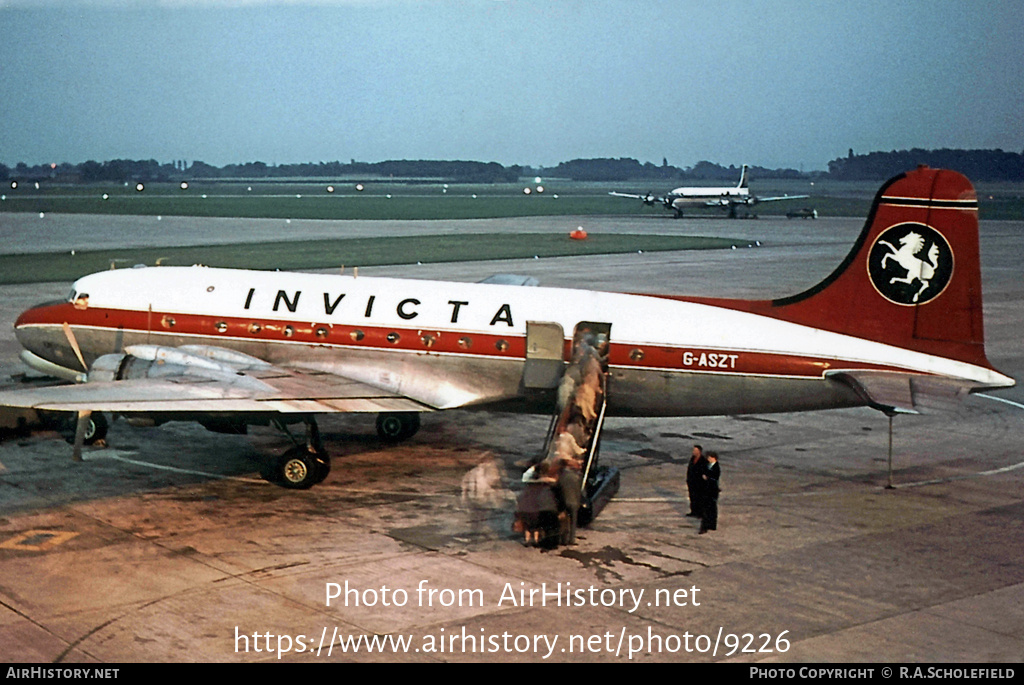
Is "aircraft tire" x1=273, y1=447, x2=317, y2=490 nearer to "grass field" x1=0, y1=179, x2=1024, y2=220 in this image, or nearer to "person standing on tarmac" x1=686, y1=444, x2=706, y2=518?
"person standing on tarmac" x1=686, y1=444, x2=706, y2=518

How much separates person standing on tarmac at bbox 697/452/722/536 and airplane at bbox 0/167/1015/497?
11.2ft

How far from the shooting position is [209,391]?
67.5ft

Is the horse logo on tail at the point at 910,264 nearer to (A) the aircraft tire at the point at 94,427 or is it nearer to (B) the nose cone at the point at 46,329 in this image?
(A) the aircraft tire at the point at 94,427

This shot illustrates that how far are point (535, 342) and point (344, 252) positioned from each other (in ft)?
175

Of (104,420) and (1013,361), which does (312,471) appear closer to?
(104,420)

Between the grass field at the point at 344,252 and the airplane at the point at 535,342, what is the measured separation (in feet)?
112

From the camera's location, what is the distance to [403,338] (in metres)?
23.4

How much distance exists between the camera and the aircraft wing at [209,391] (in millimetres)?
18953

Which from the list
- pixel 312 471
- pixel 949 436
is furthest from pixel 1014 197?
pixel 312 471

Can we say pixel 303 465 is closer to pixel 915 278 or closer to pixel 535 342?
pixel 535 342

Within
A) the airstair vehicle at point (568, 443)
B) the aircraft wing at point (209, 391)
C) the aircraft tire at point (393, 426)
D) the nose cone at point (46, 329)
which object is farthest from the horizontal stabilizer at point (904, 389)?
the nose cone at point (46, 329)

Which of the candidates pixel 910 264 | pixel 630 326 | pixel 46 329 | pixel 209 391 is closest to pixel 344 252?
pixel 46 329

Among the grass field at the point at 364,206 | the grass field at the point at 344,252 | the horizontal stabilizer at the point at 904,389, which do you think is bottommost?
the horizontal stabilizer at the point at 904,389

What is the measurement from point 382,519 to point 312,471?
104 inches
